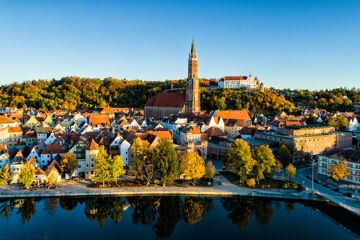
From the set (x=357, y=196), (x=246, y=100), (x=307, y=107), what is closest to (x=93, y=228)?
(x=357, y=196)

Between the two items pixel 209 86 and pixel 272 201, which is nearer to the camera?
pixel 272 201

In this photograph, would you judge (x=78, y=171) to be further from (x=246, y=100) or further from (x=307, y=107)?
(x=307, y=107)

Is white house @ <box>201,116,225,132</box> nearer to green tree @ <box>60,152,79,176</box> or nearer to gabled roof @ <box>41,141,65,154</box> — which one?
gabled roof @ <box>41,141,65,154</box>

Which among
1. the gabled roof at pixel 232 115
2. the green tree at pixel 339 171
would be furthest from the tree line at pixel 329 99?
the green tree at pixel 339 171

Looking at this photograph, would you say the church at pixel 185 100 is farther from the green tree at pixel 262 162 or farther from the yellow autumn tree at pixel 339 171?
the yellow autumn tree at pixel 339 171

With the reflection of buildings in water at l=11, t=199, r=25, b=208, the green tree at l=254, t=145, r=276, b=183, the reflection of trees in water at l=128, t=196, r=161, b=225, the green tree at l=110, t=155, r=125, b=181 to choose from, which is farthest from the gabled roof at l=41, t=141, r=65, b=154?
the green tree at l=254, t=145, r=276, b=183
